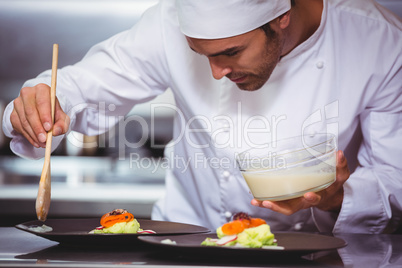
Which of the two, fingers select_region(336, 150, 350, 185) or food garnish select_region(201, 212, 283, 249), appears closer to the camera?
food garnish select_region(201, 212, 283, 249)

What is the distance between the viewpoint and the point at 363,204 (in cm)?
146

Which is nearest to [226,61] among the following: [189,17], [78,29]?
[189,17]

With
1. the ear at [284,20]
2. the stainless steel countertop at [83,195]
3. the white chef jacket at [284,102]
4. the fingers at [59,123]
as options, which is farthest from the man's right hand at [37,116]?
the stainless steel countertop at [83,195]

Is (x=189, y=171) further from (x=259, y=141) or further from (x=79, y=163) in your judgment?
(x=79, y=163)

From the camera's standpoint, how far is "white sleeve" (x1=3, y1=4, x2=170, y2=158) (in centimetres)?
173

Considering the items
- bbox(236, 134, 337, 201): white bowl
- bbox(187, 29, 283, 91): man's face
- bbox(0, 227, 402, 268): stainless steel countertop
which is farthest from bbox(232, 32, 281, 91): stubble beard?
bbox(0, 227, 402, 268): stainless steel countertop

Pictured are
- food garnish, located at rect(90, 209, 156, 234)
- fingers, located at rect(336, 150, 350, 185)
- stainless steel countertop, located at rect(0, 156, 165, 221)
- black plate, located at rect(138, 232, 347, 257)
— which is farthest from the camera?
stainless steel countertop, located at rect(0, 156, 165, 221)

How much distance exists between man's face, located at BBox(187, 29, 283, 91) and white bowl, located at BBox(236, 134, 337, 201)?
0.30 m

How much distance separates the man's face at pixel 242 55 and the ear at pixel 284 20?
0.20ft

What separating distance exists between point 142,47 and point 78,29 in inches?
65.1

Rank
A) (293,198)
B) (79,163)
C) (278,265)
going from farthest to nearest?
(79,163) → (293,198) → (278,265)

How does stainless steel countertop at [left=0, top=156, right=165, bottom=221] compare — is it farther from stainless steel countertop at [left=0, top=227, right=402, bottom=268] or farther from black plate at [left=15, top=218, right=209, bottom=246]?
stainless steel countertop at [left=0, top=227, right=402, bottom=268]

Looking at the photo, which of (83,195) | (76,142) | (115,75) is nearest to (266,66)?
(115,75)

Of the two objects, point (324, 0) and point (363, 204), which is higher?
point (324, 0)
